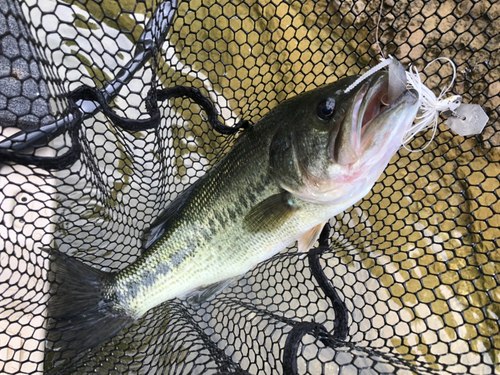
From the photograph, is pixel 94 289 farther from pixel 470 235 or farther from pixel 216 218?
pixel 470 235

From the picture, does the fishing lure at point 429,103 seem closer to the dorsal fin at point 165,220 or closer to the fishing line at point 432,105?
the fishing line at point 432,105

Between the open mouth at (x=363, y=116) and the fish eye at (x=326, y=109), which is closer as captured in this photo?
the open mouth at (x=363, y=116)

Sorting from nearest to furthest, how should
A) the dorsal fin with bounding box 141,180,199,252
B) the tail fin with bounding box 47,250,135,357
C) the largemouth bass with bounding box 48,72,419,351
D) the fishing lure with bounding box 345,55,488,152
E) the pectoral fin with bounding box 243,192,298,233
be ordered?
the fishing lure with bounding box 345,55,488,152 < the largemouth bass with bounding box 48,72,419,351 < the pectoral fin with bounding box 243,192,298,233 < the tail fin with bounding box 47,250,135,357 < the dorsal fin with bounding box 141,180,199,252

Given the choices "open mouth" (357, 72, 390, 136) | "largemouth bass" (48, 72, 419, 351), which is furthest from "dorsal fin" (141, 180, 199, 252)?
"open mouth" (357, 72, 390, 136)

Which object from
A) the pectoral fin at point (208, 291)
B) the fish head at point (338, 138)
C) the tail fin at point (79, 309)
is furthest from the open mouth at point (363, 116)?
the tail fin at point (79, 309)

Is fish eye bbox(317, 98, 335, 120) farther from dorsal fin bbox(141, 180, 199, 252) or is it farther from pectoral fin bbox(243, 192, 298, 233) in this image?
dorsal fin bbox(141, 180, 199, 252)

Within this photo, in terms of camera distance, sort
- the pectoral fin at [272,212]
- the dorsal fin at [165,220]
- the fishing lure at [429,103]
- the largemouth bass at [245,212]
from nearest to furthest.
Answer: the fishing lure at [429,103], the largemouth bass at [245,212], the pectoral fin at [272,212], the dorsal fin at [165,220]

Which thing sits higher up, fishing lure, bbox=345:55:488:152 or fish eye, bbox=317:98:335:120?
fish eye, bbox=317:98:335:120
